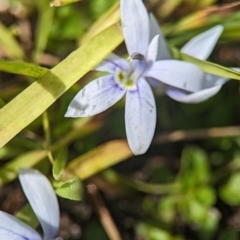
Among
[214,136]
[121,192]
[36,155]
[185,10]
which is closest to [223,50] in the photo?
[185,10]

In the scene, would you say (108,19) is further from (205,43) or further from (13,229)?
(13,229)

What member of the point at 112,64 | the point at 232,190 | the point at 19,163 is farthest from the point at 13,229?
the point at 232,190

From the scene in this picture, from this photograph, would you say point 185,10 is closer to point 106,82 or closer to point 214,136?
point 214,136

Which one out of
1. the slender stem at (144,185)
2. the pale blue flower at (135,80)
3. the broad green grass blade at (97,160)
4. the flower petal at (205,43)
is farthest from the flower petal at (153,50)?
the slender stem at (144,185)

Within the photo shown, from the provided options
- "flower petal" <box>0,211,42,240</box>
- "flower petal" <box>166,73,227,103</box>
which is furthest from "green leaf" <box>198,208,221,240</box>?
"flower petal" <box>0,211,42,240</box>

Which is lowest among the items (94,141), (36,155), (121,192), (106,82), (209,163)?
(209,163)

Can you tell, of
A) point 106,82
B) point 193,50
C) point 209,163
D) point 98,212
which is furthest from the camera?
point 209,163

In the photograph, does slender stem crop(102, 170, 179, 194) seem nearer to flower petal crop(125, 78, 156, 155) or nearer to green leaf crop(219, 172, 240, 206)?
green leaf crop(219, 172, 240, 206)
